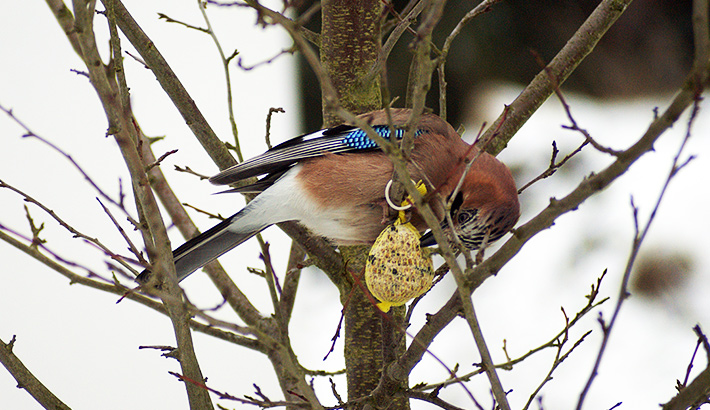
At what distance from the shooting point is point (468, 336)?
3.63m

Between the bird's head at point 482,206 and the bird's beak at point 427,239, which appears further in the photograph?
the bird's beak at point 427,239

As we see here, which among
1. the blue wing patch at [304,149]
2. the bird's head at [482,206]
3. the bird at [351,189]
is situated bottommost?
the bird's head at [482,206]

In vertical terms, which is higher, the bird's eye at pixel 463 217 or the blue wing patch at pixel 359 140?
the blue wing patch at pixel 359 140

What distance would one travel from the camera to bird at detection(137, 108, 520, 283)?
5.29 feet

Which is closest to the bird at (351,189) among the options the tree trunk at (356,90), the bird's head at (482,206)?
the bird's head at (482,206)

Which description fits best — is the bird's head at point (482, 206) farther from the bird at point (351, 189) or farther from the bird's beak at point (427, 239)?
the bird's beak at point (427, 239)

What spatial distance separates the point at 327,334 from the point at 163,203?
6.17 feet

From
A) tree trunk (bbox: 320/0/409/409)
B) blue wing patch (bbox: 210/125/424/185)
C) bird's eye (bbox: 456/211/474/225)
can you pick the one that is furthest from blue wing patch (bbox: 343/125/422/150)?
bird's eye (bbox: 456/211/474/225)

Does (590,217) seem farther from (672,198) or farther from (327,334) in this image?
(327,334)

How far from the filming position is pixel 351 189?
5.54 ft

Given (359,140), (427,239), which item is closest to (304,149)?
(359,140)

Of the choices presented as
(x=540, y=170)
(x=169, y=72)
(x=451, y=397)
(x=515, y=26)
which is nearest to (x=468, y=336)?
(x=451, y=397)

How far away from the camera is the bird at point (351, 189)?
1611 mm

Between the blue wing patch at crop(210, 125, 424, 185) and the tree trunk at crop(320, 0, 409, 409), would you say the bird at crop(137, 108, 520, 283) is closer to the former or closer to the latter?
the blue wing patch at crop(210, 125, 424, 185)
